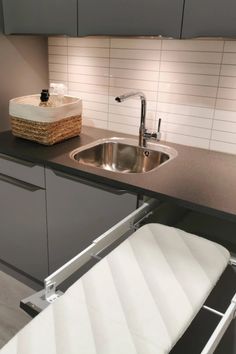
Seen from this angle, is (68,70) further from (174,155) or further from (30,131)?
(174,155)

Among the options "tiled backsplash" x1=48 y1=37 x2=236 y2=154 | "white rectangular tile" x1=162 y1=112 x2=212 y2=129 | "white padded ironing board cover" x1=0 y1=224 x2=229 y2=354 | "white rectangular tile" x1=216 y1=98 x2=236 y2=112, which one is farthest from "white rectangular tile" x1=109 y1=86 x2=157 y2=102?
"white padded ironing board cover" x1=0 y1=224 x2=229 y2=354

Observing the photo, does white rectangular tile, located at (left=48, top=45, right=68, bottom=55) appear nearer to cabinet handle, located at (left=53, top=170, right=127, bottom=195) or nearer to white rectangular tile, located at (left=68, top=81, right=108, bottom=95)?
white rectangular tile, located at (left=68, top=81, right=108, bottom=95)

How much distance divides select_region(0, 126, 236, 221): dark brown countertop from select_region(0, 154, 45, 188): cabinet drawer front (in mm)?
44

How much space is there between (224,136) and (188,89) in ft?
1.05

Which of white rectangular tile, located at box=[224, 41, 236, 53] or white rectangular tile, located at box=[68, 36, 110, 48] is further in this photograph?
white rectangular tile, located at box=[68, 36, 110, 48]

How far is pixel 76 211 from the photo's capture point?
1595 millimetres

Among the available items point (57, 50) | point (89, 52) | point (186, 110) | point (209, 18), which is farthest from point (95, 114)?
point (209, 18)

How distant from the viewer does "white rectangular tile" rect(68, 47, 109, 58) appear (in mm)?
1954

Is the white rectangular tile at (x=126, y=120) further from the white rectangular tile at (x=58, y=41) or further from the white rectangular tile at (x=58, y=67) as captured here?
the white rectangular tile at (x=58, y=41)

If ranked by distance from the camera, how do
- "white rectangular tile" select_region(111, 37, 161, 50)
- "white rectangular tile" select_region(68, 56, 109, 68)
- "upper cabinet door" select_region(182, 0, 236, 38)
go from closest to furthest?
1. "upper cabinet door" select_region(182, 0, 236, 38)
2. "white rectangular tile" select_region(111, 37, 161, 50)
3. "white rectangular tile" select_region(68, 56, 109, 68)

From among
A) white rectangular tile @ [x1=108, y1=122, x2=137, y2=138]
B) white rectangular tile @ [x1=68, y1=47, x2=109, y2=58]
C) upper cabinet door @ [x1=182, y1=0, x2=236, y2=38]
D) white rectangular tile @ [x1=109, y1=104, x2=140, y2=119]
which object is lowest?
white rectangular tile @ [x1=108, y1=122, x2=137, y2=138]

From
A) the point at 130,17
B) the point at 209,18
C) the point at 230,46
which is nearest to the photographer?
the point at 209,18

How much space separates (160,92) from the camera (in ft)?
6.04

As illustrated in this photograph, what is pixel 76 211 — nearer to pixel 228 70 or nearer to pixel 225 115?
pixel 225 115
